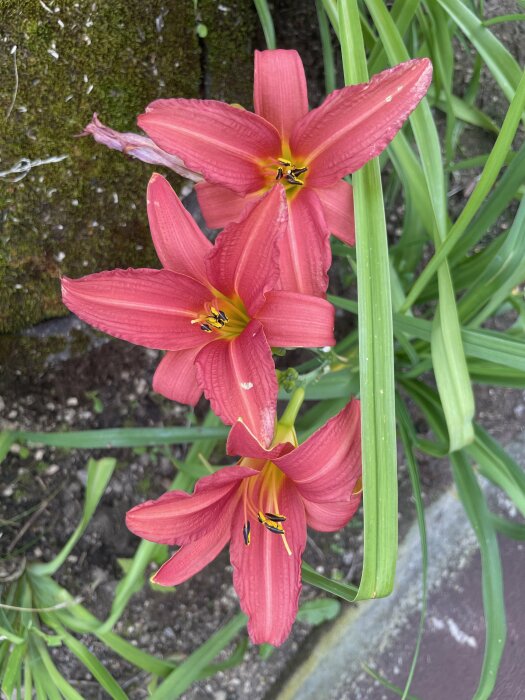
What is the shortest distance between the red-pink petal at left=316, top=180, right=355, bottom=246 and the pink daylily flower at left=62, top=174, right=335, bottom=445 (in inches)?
5.1

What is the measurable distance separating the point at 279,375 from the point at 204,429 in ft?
0.88

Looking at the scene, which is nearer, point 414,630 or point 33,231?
point 33,231

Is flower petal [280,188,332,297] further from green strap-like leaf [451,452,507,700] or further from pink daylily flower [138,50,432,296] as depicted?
green strap-like leaf [451,452,507,700]

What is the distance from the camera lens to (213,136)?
66 cm

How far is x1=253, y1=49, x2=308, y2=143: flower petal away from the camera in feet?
2.29

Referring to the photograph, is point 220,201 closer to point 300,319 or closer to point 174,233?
point 174,233

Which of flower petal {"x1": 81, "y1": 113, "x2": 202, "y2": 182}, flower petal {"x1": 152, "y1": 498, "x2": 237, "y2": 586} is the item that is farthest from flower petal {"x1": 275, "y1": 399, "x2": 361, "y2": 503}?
flower petal {"x1": 81, "y1": 113, "x2": 202, "y2": 182}

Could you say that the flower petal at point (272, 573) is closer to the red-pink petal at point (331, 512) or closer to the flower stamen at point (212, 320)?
the red-pink petal at point (331, 512)

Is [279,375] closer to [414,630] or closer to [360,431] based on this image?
[360,431]

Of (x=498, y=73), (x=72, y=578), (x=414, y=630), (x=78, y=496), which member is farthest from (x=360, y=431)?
(x=414, y=630)

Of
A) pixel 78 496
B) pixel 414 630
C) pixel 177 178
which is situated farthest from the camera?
pixel 414 630

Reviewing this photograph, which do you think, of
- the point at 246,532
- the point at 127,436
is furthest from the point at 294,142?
the point at 127,436

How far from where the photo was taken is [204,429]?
3.41 ft

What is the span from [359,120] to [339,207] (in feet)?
0.37
